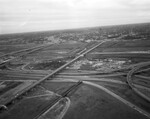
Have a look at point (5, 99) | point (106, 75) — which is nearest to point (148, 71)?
point (106, 75)

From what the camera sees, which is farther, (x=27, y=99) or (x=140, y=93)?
(x=27, y=99)

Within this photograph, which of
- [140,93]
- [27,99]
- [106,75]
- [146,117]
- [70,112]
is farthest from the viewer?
[106,75]

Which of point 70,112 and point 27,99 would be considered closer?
point 70,112

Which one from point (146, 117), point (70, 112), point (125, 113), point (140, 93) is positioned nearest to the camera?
point (146, 117)

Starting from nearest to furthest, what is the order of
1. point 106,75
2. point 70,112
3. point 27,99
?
1. point 70,112
2. point 27,99
3. point 106,75

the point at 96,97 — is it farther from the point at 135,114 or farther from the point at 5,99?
the point at 5,99

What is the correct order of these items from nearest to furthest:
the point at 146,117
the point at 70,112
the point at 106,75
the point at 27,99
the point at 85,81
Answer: the point at 146,117
the point at 70,112
the point at 27,99
the point at 85,81
the point at 106,75

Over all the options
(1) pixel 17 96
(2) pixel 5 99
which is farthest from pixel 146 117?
(2) pixel 5 99

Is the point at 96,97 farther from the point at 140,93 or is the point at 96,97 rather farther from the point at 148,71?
the point at 148,71
